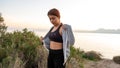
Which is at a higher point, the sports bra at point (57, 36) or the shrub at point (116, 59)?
the sports bra at point (57, 36)

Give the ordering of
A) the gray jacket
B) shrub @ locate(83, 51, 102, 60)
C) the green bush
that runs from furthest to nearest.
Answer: shrub @ locate(83, 51, 102, 60)
the green bush
the gray jacket

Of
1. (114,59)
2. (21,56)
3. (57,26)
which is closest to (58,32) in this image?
(57,26)

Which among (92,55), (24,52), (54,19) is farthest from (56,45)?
(92,55)

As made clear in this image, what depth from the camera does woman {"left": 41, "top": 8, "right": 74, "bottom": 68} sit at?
14.0ft

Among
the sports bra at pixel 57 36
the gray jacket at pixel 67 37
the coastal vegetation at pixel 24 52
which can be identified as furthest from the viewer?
the coastal vegetation at pixel 24 52

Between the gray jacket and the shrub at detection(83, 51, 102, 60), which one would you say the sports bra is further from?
the shrub at detection(83, 51, 102, 60)

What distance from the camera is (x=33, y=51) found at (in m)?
7.12

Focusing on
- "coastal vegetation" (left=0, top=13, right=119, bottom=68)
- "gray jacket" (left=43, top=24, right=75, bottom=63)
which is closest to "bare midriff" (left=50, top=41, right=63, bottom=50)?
"gray jacket" (left=43, top=24, right=75, bottom=63)

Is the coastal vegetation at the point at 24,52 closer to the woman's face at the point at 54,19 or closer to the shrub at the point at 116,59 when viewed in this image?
the woman's face at the point at 54,19

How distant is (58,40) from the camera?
14.4ft

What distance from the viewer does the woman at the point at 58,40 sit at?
4.27 metres

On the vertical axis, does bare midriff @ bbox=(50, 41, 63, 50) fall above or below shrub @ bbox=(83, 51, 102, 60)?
above

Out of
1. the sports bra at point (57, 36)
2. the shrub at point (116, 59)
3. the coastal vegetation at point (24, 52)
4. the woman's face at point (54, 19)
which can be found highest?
the woman's face at point (54, 19)

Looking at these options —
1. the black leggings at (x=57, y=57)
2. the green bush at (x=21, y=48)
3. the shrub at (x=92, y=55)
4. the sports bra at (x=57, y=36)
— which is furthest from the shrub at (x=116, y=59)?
the sports bra at (x=57, y=36)
